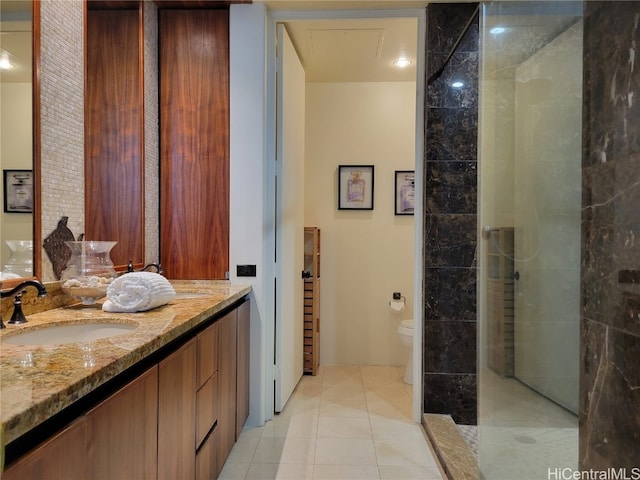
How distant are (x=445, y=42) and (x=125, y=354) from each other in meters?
2.49

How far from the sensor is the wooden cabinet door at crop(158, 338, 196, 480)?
1066mm

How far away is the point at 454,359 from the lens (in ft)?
7.36

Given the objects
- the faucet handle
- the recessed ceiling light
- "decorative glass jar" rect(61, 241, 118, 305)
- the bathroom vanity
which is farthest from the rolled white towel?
the recessed ceiling light

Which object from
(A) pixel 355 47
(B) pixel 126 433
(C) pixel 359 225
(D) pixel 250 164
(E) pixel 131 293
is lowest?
(B) pixel 126 433

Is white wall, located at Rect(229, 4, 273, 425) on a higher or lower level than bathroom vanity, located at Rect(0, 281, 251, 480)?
higher

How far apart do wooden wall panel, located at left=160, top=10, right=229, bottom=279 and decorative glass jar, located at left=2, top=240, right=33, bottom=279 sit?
95cm

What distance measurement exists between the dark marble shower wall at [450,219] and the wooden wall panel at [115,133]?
182 centimetres

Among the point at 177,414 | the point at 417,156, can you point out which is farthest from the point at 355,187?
the point at 177,414

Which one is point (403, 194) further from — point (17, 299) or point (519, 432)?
point (17, 299)

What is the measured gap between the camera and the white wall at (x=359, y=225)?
328 cm

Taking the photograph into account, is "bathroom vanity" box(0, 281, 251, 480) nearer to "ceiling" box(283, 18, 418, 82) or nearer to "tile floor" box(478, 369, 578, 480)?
"tile floor" box(478, 369, 578, 480)

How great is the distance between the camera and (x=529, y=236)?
1.56 meters

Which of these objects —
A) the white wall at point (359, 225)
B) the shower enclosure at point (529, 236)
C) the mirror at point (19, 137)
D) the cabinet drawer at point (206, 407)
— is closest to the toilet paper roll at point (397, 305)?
the white wall at point (359, 225)

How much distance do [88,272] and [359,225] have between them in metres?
2.30
